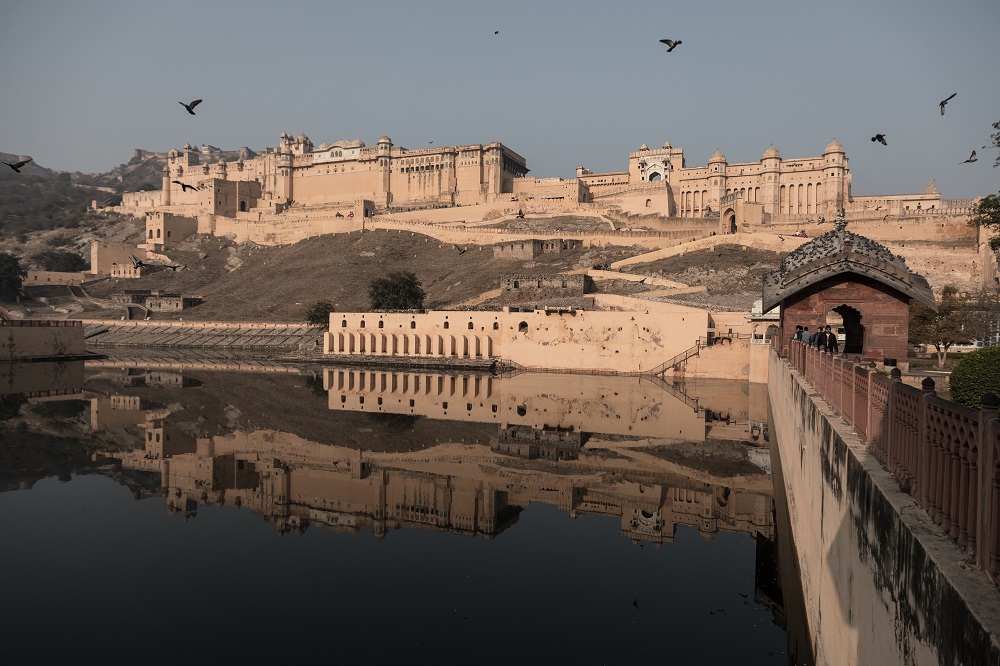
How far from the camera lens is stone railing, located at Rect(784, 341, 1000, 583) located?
117 inches

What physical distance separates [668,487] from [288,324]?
46.0 m

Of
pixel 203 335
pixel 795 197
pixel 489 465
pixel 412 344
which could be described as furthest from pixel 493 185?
pixel 489 465

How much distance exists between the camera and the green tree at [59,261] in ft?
273

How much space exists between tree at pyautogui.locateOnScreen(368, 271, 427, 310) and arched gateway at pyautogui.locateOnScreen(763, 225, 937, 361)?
38.8 m

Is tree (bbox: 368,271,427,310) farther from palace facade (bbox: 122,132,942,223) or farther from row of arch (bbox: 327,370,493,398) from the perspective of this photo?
palace facade (bbox: 122,132,942,223)

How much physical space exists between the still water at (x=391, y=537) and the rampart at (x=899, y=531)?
9.20ft

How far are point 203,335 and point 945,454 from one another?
59.8 meters

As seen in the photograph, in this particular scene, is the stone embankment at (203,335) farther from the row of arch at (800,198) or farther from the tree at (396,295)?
the row of arch at (800,198)

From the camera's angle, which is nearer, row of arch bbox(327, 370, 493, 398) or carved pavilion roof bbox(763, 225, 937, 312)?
carved pavilion roof bbox(763, 225, 937, 312)

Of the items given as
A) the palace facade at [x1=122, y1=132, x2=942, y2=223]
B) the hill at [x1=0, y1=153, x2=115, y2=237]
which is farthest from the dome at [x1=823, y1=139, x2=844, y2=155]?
the hill at [x1=0, y1=153, x2=115, y2=237]

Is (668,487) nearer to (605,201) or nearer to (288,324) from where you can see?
(288,324)

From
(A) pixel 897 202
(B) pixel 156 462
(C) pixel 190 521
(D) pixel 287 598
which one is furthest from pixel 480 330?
(A) pixel 897 202

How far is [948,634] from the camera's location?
2945 millimetres

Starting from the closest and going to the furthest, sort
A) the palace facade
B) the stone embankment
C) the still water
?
1. the still water
2. the stone embankment
3. the palace facade
